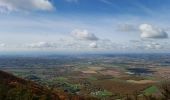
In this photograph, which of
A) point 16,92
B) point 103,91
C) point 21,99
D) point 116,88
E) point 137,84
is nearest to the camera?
point 21,99

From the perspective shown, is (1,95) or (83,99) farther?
(83,99)

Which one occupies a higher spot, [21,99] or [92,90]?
[21,99]

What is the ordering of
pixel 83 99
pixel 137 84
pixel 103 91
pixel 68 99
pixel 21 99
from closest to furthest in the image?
pixel 21 99
pixel 68 99
pixel 83 99
pixel 103 91
pixel 137 84

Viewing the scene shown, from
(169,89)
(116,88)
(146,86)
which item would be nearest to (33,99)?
(169,89)

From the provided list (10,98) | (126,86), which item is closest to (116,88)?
(126,86)

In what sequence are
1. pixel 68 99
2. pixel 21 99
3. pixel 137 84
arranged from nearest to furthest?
pixel 21 99 → pixel 68 99 → pixel 137 84

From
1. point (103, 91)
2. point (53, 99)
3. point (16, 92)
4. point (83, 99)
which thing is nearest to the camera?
point (16, 92)

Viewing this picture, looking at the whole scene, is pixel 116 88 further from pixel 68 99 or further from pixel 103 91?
pixel 68 99

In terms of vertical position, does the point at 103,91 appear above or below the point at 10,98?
below

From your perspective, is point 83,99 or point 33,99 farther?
point 83,99

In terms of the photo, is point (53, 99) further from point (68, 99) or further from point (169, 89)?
point (169, 89)
